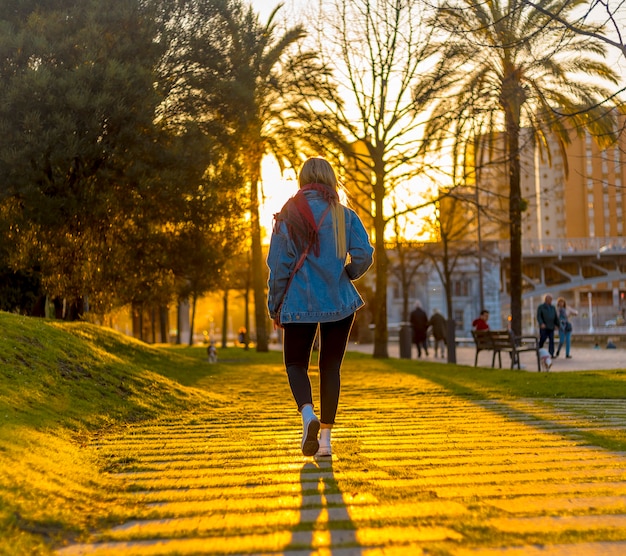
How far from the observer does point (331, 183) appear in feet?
18.6

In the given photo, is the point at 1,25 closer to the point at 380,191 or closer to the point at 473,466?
the point at 380,191

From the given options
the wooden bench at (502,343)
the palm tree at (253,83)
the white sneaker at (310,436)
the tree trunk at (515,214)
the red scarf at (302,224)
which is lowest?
the white sneaker at (310,436)

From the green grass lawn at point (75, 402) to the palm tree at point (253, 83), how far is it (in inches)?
220

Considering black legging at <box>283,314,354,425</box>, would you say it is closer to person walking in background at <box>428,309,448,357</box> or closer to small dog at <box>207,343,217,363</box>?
small dog at <box>207,343,217,363</box>

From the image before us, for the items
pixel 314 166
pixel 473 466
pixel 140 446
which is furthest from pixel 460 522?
pixel 140 446

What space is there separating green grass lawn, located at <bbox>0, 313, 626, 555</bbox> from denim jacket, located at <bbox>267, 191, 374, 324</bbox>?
140 cm

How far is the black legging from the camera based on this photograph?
5.46m

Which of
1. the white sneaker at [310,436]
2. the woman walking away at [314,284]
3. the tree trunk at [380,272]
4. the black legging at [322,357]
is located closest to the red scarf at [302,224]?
the woman walking away at [314,284]

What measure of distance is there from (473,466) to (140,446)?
2327 mm

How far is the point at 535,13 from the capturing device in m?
21.0

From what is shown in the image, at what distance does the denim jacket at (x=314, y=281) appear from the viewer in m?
5.40

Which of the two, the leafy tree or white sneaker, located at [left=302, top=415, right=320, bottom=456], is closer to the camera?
white sneaker, located at [left=302, top=415, right=320, bottom=456]

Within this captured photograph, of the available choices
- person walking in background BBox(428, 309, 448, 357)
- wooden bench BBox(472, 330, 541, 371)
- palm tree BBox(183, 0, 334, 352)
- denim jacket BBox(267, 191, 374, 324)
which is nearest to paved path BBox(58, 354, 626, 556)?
denim jacket BBox(267, 191, 374, 324)

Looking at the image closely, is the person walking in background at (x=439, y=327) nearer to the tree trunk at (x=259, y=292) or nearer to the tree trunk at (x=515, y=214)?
the tree trunk at (x=515, y=214)
